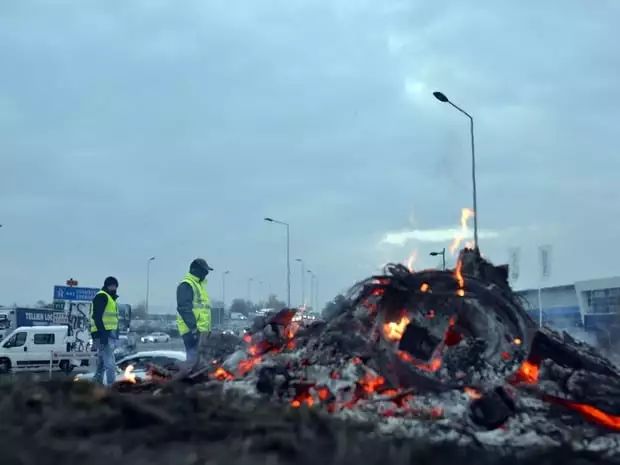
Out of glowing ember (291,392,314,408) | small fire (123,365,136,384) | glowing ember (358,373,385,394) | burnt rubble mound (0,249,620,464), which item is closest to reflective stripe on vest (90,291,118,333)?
small fire (123,365,136,384)

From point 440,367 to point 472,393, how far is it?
704mm

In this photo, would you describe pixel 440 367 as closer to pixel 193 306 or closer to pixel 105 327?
pixel 193 306

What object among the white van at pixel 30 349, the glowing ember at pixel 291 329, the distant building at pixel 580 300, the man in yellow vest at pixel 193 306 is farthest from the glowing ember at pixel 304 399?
the distant building at pixel 580 300

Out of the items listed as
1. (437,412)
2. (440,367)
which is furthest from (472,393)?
(440,367)

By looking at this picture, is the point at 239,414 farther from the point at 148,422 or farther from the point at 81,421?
the point at 81,421

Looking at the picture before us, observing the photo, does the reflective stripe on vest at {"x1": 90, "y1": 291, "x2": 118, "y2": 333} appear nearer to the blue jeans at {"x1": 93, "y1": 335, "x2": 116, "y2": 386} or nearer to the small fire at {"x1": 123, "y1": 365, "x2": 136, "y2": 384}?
the blue jeans at {"x1": 93, "y1": 335, "x2": 116, "y2": 386}

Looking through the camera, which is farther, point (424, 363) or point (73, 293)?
point (73, 293)

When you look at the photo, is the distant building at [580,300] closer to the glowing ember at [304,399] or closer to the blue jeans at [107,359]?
the blue jeans at [107,359]

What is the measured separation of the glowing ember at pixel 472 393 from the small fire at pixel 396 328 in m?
1.20

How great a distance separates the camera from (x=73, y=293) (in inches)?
1262

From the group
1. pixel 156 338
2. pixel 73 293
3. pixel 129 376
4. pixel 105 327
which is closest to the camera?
pixel 129 376

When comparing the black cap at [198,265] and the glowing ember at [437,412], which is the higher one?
the black cap at [198,265]

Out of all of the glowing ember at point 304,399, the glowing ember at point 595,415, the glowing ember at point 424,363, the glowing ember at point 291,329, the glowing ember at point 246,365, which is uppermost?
the glowing ember at point 291,329

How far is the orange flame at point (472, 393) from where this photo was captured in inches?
263
